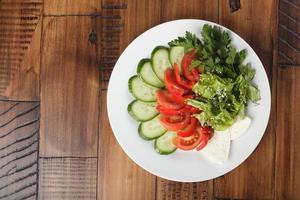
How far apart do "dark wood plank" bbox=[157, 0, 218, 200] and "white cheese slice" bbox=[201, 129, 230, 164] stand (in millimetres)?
173

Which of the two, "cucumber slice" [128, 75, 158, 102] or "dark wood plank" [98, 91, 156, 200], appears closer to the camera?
"cucumber slice" [128, 75, 158, 102]

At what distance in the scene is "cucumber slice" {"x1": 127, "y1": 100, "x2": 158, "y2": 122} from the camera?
169cm

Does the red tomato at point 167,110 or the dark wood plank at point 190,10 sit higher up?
the dark wood plank at point 190,10

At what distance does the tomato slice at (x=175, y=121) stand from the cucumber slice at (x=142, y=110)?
0.05 m

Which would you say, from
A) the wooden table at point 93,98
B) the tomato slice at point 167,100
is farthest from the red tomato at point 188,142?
the wooden table at point 93,98

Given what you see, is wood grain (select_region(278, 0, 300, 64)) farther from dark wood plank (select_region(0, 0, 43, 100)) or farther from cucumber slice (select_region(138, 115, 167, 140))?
dark wood plank (select_region(0, 0, 43, 100))

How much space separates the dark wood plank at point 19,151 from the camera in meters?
1.86

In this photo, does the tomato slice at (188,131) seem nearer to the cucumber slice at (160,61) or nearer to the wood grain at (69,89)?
the cucumber slice at (160,61)

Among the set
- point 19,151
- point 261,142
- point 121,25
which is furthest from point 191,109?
point 19,151

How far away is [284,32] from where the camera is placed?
1810 mm

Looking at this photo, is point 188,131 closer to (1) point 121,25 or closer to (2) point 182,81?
(2) point 182,81

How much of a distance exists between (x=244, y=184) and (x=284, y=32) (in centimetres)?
64

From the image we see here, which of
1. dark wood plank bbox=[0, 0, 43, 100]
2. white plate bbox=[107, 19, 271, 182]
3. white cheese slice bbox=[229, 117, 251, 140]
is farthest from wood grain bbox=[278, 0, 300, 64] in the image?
dark wood plank bbox=[0, 0, 43, 100]

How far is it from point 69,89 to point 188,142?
0.56 m
